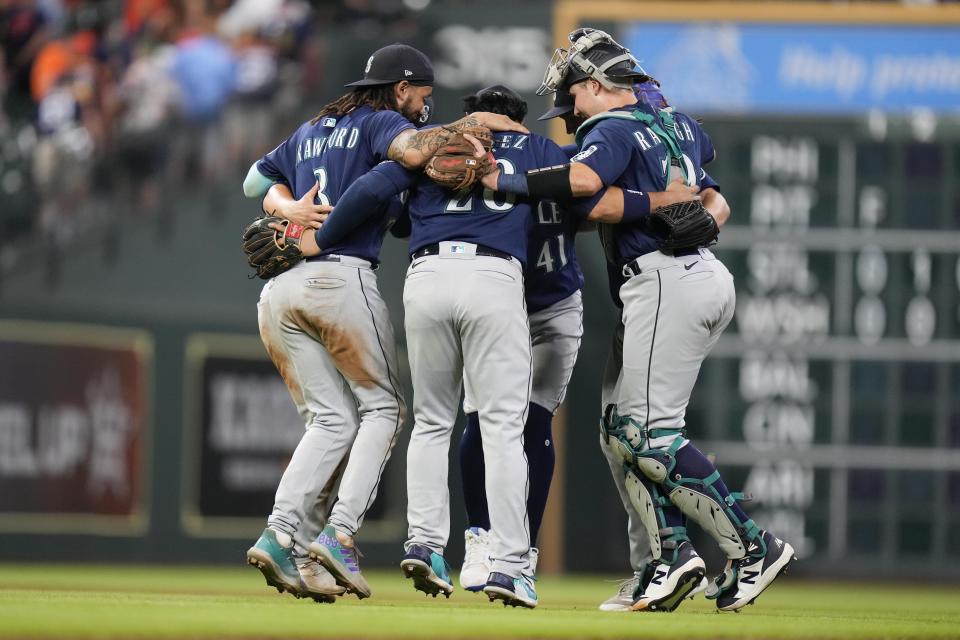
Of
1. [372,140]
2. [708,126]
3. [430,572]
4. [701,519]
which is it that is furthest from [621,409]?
[708,126]

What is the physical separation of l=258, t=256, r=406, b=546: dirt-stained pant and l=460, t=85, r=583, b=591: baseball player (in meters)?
0.50

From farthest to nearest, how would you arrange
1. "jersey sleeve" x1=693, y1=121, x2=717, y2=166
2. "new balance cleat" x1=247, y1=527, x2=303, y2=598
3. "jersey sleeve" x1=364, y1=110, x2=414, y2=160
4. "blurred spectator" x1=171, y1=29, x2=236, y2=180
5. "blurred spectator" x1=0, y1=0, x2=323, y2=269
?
"blurred spectator" x1=171, y1=29, x2=236, y2=180
"blurred spectator" x1=0, y1=0, x2=323, y2=269
"jersey sleeve" x1=693, y1=121, x2=717, y2=166
"jersey sleeve" x1=364, y1=110, x2=414, y2=160
"new balance cleat" x1=247, y1=527, x2=303, y2=598

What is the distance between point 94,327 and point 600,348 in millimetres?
3470

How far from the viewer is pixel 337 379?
5.76 metres

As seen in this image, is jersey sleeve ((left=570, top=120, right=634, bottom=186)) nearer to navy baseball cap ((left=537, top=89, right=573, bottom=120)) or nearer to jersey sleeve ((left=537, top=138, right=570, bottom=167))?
jersey sleeve ((left=537, top=138, right=570, bottom=167))

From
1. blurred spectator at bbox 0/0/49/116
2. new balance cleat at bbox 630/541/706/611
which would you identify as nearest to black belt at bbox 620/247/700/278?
new balance cleat at bbox 630/541/706/611

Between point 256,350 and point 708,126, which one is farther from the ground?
point 708,126

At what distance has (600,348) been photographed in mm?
10992

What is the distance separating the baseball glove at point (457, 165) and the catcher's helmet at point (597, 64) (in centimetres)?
63

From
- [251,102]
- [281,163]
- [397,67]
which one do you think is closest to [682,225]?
[397,67]

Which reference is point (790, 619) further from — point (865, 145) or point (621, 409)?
point (865, 145)

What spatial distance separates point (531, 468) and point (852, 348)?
459 cm

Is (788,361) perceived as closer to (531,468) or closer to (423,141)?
(531,468)

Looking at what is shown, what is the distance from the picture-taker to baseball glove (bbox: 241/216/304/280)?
5.71 m
